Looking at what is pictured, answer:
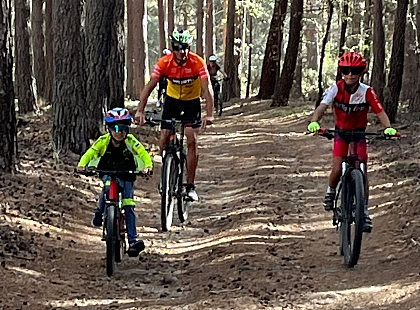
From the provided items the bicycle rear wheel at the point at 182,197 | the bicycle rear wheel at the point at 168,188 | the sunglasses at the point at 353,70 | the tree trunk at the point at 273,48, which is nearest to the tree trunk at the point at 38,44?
the tree trunk at the point at 273,48

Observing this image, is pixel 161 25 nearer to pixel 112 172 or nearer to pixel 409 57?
pixel 409 57

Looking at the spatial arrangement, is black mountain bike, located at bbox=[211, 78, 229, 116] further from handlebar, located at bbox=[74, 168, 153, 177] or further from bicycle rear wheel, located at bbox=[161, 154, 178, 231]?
handlebar, located at bbox=[74, 168, 153, 177]

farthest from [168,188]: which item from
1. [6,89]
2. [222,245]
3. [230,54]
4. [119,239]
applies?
[230,54]

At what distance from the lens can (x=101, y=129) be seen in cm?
1473

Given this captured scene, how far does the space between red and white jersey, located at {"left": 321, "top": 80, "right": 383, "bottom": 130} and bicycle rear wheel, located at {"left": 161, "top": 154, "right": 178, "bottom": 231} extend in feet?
7.90

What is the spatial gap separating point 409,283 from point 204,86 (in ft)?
12.4

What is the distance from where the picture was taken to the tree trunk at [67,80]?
1242cm

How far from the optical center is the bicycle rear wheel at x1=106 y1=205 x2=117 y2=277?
24.4 feet

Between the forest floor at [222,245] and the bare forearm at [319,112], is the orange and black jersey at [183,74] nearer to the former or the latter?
the forest floor at [222,245]

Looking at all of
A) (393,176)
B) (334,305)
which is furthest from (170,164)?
(393,176)

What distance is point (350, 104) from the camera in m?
7.87

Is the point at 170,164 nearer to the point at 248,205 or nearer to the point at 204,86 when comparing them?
the point at 204,86

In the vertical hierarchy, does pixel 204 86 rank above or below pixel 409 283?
above

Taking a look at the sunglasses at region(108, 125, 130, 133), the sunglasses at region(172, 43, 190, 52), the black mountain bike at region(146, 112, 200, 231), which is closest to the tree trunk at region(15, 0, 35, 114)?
the black mountain bike at region(146, 112, 200, 231)
